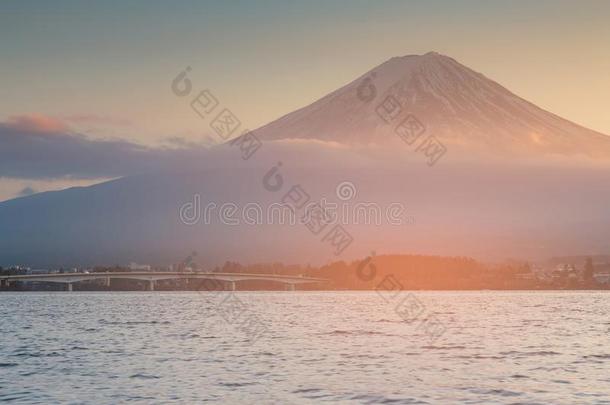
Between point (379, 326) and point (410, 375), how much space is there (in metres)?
31.3

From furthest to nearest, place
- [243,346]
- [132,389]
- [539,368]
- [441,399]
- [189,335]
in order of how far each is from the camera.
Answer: [189,335] → [243,346] → [539,368] → [132,389] → [441,399]

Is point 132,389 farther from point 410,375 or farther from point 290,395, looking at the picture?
point 410,375

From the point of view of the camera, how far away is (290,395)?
2722cm

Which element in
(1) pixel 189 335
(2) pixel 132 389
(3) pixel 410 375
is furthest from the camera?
(1) pixel 189 335

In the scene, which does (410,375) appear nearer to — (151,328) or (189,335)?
(189,335)

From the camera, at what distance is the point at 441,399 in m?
26.5

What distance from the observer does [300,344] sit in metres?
45.8

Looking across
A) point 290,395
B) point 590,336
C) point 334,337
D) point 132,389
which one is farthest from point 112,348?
point 590,336

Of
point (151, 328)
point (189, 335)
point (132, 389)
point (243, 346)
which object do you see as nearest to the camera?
point (132, 389)

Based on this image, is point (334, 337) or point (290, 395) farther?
point (334, 337)

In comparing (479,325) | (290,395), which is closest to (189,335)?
(479,325)

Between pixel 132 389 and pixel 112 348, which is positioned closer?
pixel 132 389

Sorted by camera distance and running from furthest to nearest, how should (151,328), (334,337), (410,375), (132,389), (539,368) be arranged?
1. (151,328)
2. (334,337)
3. (539,368)
4. (410,375)
5. (132,389)

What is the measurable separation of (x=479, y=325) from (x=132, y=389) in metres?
40.3
